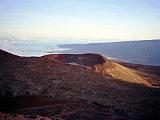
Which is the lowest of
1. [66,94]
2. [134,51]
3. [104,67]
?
[134,51]

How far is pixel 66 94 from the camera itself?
81.5ft

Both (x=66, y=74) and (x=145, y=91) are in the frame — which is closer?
(x=145, y=91)

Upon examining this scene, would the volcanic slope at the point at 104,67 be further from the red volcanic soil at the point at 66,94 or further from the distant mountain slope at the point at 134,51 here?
the distant mountain slope at the point at 134,51

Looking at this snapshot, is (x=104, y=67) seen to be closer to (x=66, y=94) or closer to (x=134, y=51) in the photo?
(x=66, y=94)

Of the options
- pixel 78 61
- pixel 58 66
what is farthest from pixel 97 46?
pixel 58 66

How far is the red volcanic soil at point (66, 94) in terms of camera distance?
805 inches

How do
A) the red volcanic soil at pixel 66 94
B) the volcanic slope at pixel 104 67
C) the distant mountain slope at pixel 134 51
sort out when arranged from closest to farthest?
the red volcanic soil at pixel 66 94
the volcanic slope at pixel 104 67
the distant mountain slope at pixel 134 51

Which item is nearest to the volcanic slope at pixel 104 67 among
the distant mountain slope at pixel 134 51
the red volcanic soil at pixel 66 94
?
the red volcanic soil at pixel 66 94

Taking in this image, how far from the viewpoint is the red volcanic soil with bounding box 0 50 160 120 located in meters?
20.5

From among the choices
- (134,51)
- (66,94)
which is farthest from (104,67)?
(134,51)

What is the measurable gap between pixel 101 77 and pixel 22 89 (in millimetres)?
9273

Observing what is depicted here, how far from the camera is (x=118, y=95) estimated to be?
86.4 feet

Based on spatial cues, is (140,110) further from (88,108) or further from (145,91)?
(145,91)

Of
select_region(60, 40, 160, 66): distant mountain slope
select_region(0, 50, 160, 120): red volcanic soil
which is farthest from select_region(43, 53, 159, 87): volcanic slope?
select_region(60, 40, 160, 66): distant mountain slope
